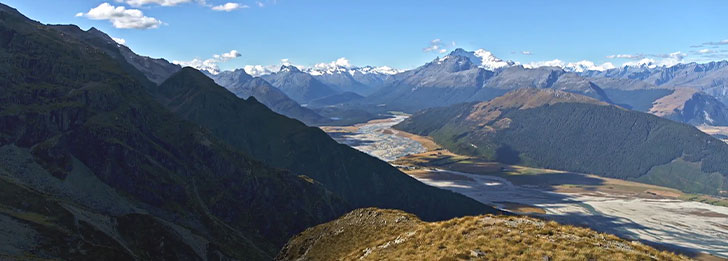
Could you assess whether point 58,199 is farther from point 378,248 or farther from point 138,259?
point 378,248

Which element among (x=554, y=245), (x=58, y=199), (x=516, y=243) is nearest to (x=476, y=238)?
(x=516, y=243)

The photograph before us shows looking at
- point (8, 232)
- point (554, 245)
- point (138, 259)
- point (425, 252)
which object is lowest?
point (138, 259)

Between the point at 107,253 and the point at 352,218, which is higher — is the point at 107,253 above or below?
below

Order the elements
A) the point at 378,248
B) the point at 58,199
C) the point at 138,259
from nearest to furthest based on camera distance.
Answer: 1. the point at 378,248
2. the point at 138,259
3. the point at 58,199

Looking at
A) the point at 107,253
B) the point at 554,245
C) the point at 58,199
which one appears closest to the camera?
the point at 554,245

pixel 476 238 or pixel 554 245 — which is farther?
pixel 476 238

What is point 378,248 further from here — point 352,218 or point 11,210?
point 11,210

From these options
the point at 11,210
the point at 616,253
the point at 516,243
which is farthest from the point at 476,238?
the point at 11,210
